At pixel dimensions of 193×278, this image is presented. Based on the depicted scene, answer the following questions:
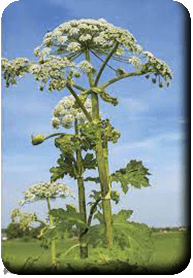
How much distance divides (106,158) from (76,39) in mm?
848

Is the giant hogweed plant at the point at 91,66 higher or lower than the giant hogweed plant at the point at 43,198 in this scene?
higher

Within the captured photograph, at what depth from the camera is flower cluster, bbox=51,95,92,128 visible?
402 centimetres

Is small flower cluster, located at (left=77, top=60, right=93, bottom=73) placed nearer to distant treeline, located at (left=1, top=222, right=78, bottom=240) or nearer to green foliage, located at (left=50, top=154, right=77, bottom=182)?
green foliage, located at (left=50, top=154, right=77, bottom=182)

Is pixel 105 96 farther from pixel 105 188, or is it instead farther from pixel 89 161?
pixel 105 188

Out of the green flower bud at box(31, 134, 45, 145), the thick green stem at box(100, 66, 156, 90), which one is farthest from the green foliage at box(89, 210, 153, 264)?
the thick green stem at box(100, 66, 156, 90)

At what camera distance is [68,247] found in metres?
3.89

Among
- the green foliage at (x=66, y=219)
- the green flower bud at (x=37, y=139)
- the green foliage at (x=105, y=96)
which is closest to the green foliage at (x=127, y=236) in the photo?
the green foliage at (x=66, y=219)

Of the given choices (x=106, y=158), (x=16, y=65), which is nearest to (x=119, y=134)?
(x=106, y=158)

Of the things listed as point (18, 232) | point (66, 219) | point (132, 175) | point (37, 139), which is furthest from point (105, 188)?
point (18, 232)

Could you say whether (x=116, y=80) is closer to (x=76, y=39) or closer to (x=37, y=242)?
(x=76, y=39)

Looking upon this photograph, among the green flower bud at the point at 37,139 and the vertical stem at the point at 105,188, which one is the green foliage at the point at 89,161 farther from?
the green flower bud at the point at 37,139

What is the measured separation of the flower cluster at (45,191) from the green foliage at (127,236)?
31 cm

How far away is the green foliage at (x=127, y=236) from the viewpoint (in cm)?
381

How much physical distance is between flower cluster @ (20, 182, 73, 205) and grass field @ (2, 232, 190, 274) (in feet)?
1.01
